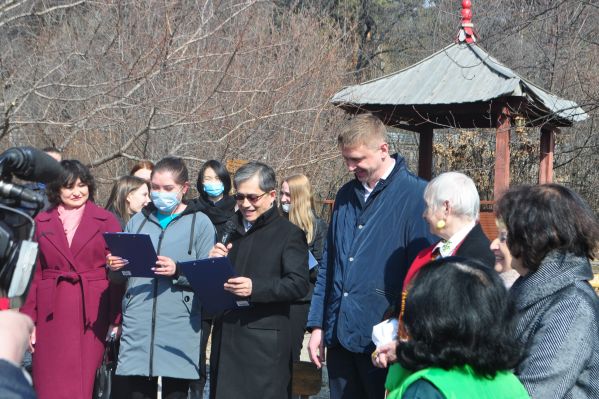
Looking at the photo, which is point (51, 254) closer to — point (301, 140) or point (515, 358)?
point (515, 358)

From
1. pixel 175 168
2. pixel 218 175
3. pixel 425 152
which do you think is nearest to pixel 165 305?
pixel 175 168

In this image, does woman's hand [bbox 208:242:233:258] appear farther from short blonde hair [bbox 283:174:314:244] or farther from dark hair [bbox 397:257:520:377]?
dark hair [bbox 397:257:520:377]

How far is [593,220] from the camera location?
313cm

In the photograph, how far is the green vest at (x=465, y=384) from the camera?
94.7 inches

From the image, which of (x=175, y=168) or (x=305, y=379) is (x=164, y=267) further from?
(x=305, y=379)

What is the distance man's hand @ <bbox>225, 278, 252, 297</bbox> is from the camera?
4930mm

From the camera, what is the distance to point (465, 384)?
2.43 metres

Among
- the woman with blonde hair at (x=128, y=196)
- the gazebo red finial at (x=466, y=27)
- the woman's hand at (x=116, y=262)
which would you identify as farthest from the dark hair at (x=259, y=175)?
the gazebo red finial at (x=466, y=27)

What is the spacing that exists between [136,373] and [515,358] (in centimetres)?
328

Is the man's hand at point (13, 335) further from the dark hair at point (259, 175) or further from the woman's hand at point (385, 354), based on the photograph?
the dark hair at point (259, 175)

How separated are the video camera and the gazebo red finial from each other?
25.7 ft

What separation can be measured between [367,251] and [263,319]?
0.98m

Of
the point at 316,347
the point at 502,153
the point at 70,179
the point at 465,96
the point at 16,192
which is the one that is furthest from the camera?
the point at 502,153

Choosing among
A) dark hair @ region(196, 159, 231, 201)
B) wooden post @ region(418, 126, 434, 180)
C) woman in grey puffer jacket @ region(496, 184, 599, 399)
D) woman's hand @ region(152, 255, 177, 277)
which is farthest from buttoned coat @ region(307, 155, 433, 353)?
wooden post @ region(418, 126, 434, 180)
